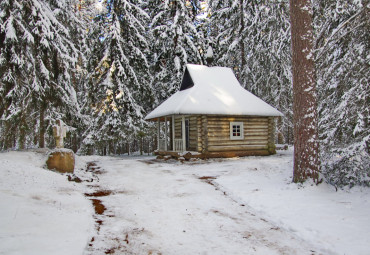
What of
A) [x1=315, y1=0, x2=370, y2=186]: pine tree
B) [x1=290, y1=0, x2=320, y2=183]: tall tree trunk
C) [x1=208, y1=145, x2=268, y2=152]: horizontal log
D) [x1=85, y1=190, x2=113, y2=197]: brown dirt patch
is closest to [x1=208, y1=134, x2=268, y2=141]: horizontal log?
[x1=208, y1=145, x2=268, y2=152]: horizontal log

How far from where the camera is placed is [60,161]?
31.5 feet

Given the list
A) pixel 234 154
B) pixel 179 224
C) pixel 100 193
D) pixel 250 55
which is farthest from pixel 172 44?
pixel 179 224

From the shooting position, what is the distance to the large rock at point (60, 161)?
9531mm

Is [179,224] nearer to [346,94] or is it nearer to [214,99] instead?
[346,94]

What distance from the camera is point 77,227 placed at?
4613mm

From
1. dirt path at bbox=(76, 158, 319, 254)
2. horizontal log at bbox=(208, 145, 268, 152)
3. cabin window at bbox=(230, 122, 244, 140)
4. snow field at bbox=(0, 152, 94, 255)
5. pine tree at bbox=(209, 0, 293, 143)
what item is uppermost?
pine tree at bbox=(209, 0, 293, 143)

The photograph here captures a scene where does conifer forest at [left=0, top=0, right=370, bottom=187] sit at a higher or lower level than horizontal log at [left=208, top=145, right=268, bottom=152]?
higher

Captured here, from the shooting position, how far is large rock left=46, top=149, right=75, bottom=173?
9.53m

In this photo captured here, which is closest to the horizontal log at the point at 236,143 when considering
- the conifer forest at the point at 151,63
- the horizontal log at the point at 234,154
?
the horizontal log at the point at 234,154

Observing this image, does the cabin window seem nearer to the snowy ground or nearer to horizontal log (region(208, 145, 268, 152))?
horizontal log (region(208, 145, 268, 152))

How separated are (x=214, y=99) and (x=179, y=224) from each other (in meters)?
12.8

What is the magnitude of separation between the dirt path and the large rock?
1914mm

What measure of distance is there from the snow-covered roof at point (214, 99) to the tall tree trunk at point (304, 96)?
821 cm

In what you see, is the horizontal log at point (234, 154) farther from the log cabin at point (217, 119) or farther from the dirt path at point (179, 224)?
the dirt path at point (179, 224)
